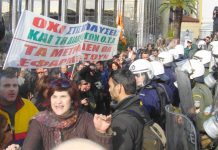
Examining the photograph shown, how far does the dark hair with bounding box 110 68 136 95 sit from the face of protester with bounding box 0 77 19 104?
0.91 metres

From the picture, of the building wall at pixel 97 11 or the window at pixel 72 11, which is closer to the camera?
the building wall at pixel 97 11

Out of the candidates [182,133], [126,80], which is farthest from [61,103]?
[182,133]

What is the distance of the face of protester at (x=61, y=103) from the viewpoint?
4.41 metres

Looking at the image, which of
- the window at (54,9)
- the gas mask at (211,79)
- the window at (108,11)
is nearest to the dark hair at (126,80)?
the gas mask at (211,79)

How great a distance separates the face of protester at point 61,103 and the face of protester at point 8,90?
0.73 meters

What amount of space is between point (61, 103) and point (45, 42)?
3.42 m

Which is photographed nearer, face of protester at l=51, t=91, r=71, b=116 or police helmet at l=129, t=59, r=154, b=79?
face of protester at l=51, t=91, r=71, b=116

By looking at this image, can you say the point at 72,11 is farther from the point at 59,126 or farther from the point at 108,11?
the point at 59,126

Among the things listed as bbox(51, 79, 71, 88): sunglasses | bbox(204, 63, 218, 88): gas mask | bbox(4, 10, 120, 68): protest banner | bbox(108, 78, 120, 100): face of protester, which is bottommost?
bbox(204, 63, 218, 88): gas mask

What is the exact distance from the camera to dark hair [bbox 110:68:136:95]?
4.78m

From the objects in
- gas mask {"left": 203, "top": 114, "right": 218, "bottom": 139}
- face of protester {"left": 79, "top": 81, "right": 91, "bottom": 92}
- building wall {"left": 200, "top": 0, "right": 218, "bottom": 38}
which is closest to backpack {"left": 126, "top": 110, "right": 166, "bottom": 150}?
gas mask {"left": 203, "top": 114, "right": 218, "bottom": 139}

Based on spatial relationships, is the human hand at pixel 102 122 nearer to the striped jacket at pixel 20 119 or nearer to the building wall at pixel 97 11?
the striped jacket at pixel 20 119

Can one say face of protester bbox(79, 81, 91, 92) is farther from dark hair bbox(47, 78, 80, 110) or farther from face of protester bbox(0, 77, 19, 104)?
dark hair bbox(47, 78, 80, 110)

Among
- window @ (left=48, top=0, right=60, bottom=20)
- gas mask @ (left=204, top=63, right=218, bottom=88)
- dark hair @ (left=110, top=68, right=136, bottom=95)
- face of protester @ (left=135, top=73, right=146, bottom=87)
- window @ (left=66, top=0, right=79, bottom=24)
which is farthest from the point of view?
window @ (left=66, top=0, right=79, bottom=24)
